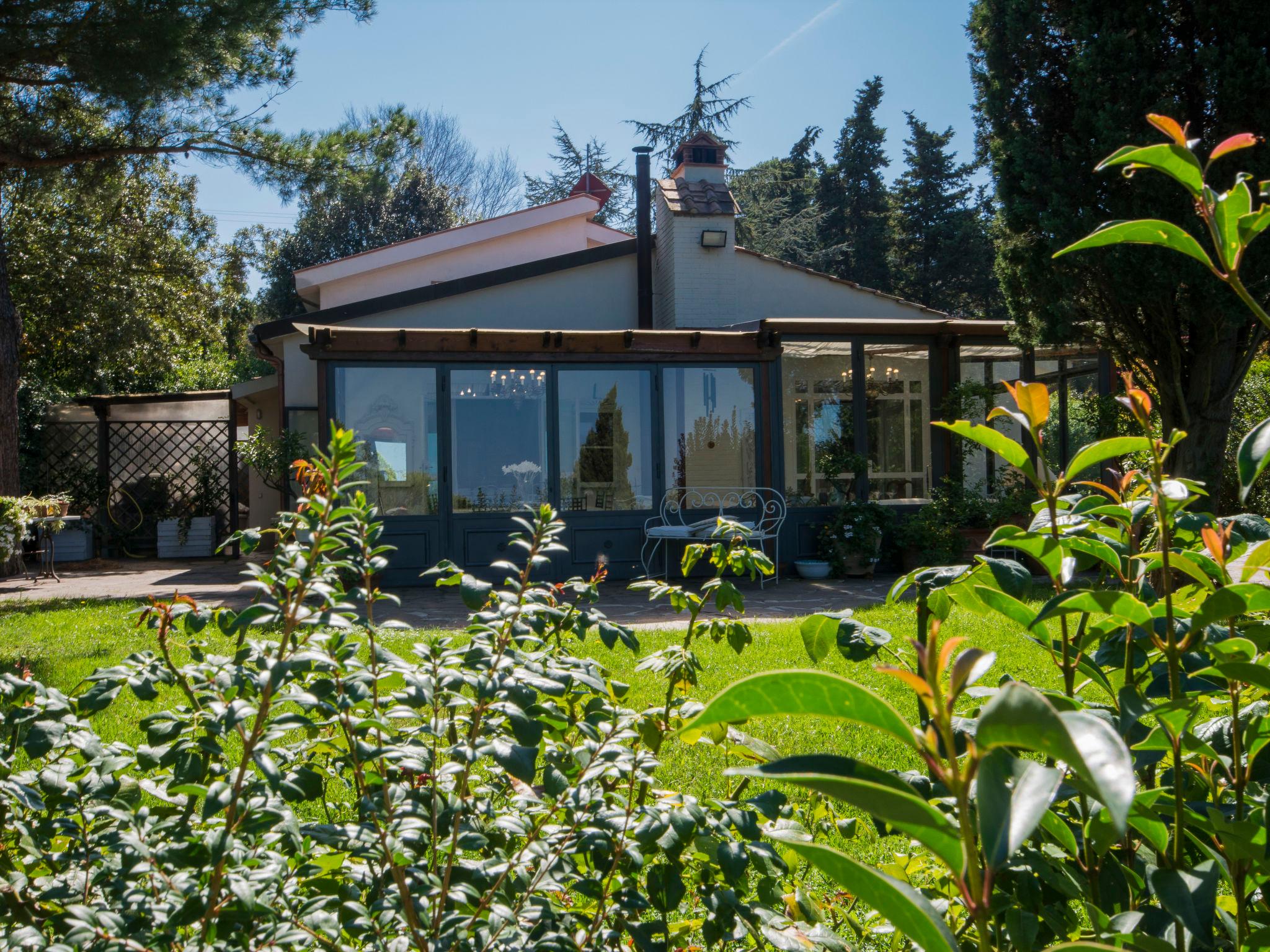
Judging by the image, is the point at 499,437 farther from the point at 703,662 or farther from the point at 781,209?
the point at 781,209

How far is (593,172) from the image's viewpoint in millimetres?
31016

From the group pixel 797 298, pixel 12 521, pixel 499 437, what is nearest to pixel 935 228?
pixel 797 298

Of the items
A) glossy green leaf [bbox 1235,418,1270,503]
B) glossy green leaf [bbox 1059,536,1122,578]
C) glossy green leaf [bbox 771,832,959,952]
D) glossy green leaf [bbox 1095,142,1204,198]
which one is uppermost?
glossy green leaf [bbox 1095,142,1204,198]

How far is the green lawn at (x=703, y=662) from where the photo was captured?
13.5ft

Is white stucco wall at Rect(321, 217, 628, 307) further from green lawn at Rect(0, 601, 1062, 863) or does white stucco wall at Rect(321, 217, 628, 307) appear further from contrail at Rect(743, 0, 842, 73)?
contrail at Rect(743, 0, 842, 73)

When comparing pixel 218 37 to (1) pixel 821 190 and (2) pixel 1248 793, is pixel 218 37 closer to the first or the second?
(2) pixel 1248 793

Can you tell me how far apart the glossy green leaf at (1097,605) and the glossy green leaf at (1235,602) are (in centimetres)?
6

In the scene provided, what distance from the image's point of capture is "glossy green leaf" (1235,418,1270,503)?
0.85 meters

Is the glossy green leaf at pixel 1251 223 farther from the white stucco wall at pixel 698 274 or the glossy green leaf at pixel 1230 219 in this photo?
the white stucco wall at pixel 698 274

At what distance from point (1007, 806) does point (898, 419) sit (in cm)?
1201

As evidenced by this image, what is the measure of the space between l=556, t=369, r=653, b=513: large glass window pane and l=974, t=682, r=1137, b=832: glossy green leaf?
10617 millimetres

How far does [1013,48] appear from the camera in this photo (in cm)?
1006

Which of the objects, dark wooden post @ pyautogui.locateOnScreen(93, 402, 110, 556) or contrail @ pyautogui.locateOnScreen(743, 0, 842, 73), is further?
contrail @ pyautogui.locateOnScreen(743, 0, 842, 73)

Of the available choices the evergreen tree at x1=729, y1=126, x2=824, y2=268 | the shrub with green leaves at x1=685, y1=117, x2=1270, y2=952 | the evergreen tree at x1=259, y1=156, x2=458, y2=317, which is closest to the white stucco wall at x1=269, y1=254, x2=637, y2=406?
the shrub with green leaves at x1=685, y1=117, x2=1270, y2=952
